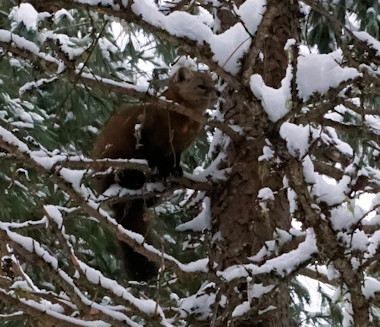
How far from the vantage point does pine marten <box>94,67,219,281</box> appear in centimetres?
487

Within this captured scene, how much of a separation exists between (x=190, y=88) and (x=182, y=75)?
0.15m

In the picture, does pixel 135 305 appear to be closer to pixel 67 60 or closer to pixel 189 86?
pixel 67 60

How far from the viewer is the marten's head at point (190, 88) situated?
568cm

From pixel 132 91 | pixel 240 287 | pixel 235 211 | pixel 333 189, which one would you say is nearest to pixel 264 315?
pixel 240 287

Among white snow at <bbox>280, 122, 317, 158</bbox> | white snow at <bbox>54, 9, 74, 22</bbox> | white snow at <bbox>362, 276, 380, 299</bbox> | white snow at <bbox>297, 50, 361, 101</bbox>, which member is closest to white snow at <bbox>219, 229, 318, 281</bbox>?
white snow at <bbox>362, 276, 380, 299</bbox>

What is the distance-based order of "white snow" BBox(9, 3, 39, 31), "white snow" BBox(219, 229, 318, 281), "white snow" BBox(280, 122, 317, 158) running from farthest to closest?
"white snow" BBox(9, 3, 39, 31), "white snow" BBox(219, 229, 318, 281), "white snow" BBox(280, 122, 317, 158)

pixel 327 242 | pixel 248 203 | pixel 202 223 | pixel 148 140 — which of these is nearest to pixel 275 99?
pixel 327 242

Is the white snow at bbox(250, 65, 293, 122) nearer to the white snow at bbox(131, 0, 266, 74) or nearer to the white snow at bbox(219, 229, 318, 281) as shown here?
the white snow at bbox(131, 0, 266, 74)

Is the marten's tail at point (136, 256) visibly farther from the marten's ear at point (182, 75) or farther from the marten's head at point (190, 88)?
the marten's ear at point (182, 75)

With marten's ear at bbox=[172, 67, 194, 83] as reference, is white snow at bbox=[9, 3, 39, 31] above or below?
below

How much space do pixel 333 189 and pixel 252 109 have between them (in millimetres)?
430

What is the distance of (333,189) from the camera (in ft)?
8.23

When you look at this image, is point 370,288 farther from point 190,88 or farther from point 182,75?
point 182,75

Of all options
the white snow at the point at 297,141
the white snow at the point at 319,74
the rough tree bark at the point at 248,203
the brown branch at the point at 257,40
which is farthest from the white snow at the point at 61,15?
the white snow at the point at 297,141
